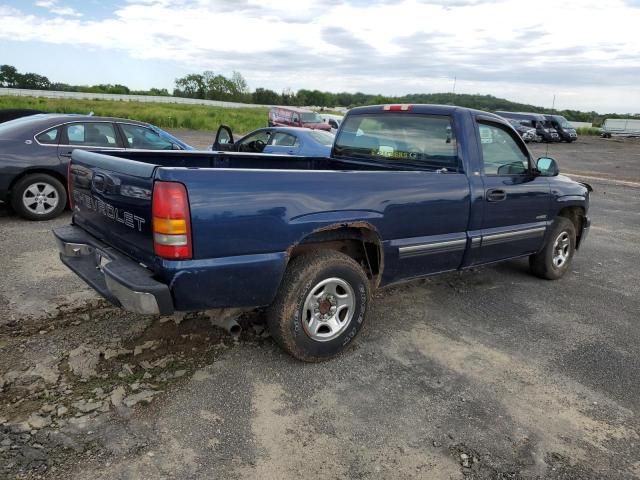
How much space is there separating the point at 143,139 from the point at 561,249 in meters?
6.21

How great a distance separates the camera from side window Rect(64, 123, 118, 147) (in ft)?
24.1

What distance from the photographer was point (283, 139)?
10.8 metres

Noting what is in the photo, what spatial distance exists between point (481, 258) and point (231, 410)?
2.67m

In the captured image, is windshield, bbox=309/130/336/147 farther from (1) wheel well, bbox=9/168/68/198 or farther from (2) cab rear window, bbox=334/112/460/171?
(2) cab rear window, bbox=334/112/460/171

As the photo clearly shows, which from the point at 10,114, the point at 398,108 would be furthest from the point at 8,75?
the point at 398,108

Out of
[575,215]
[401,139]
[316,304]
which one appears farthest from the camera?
[575,215]

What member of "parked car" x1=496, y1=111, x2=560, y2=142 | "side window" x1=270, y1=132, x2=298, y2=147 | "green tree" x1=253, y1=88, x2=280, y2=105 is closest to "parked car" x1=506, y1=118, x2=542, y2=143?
"parked car" x1=496, y1=111, x2=560, y2=142

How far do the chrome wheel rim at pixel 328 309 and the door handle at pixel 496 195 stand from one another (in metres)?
1.67

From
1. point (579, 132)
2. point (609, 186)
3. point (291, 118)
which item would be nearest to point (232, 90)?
point (579, 132)

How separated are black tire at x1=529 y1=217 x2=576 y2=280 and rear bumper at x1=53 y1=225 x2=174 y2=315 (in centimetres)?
420

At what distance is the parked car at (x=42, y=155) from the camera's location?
6801 millimetres

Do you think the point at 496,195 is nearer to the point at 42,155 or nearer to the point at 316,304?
the point at 316,304

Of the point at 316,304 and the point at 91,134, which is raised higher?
the point at 91,134

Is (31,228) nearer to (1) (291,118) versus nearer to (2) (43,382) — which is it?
(2) (43,382)
